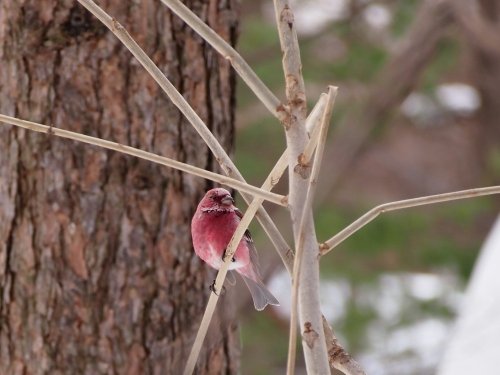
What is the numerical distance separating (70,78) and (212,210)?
32.8 inches

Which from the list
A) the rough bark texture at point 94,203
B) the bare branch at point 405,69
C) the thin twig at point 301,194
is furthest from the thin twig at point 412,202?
the bare branch at point 405,69

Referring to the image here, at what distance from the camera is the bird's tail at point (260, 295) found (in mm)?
630

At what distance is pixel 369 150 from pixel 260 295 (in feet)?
15.7

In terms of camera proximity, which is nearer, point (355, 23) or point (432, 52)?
point (432, 52)

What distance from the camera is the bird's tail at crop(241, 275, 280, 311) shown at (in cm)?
63

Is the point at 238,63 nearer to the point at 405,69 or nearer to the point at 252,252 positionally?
the point at 252,252

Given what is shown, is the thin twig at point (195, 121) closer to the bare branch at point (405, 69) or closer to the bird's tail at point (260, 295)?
the bird's tail at point (260, 295)

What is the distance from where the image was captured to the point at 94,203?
143cm

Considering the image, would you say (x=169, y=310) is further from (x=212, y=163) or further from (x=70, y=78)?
(x=70, y=78)

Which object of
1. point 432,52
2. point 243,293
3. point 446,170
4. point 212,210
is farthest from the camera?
point 446,170

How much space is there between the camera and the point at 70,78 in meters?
1.40

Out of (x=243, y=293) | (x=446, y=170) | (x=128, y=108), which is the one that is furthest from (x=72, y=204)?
(x=446, y=170)

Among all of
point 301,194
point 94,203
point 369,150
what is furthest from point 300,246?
point 369,150

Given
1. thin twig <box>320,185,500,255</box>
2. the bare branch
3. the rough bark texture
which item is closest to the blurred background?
the bare branch
